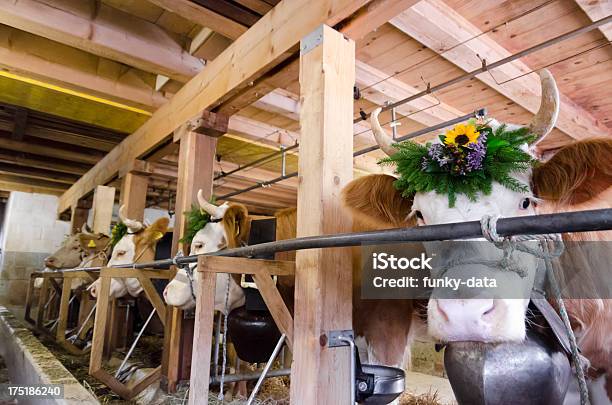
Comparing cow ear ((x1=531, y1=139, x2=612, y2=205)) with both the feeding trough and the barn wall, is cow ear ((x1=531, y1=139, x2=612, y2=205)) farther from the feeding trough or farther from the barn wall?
the barn wall

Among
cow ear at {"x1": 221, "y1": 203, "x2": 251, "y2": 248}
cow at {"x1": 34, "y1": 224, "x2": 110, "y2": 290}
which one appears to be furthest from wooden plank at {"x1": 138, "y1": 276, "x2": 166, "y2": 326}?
cow at {"x1": 34, "y1": 224, "x2": 110, "y2": 290}

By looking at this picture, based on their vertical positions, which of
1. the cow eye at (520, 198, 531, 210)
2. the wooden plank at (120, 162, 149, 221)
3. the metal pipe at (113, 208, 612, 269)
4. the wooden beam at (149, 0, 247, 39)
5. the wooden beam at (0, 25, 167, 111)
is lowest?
the metal pipe at (113, 208, 612, 269)

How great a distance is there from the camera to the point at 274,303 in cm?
155

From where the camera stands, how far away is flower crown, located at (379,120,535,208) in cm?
112

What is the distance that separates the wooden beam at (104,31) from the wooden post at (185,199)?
1.64 ft

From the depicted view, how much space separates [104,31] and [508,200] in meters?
2.58

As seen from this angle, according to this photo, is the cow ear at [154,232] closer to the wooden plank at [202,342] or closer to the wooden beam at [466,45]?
the wooden plank at [202,342]

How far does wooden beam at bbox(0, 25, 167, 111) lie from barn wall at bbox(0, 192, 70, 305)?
5.32 meters

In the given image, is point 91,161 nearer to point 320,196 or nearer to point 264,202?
point 264,202

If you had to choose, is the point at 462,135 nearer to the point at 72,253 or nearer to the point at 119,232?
the point at 119,232

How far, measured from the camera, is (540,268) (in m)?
1.20

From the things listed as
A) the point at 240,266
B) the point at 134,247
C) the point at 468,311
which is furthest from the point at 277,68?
the point at 134,247

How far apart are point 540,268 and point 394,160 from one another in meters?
0.54

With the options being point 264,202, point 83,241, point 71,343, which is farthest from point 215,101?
point 264,202
